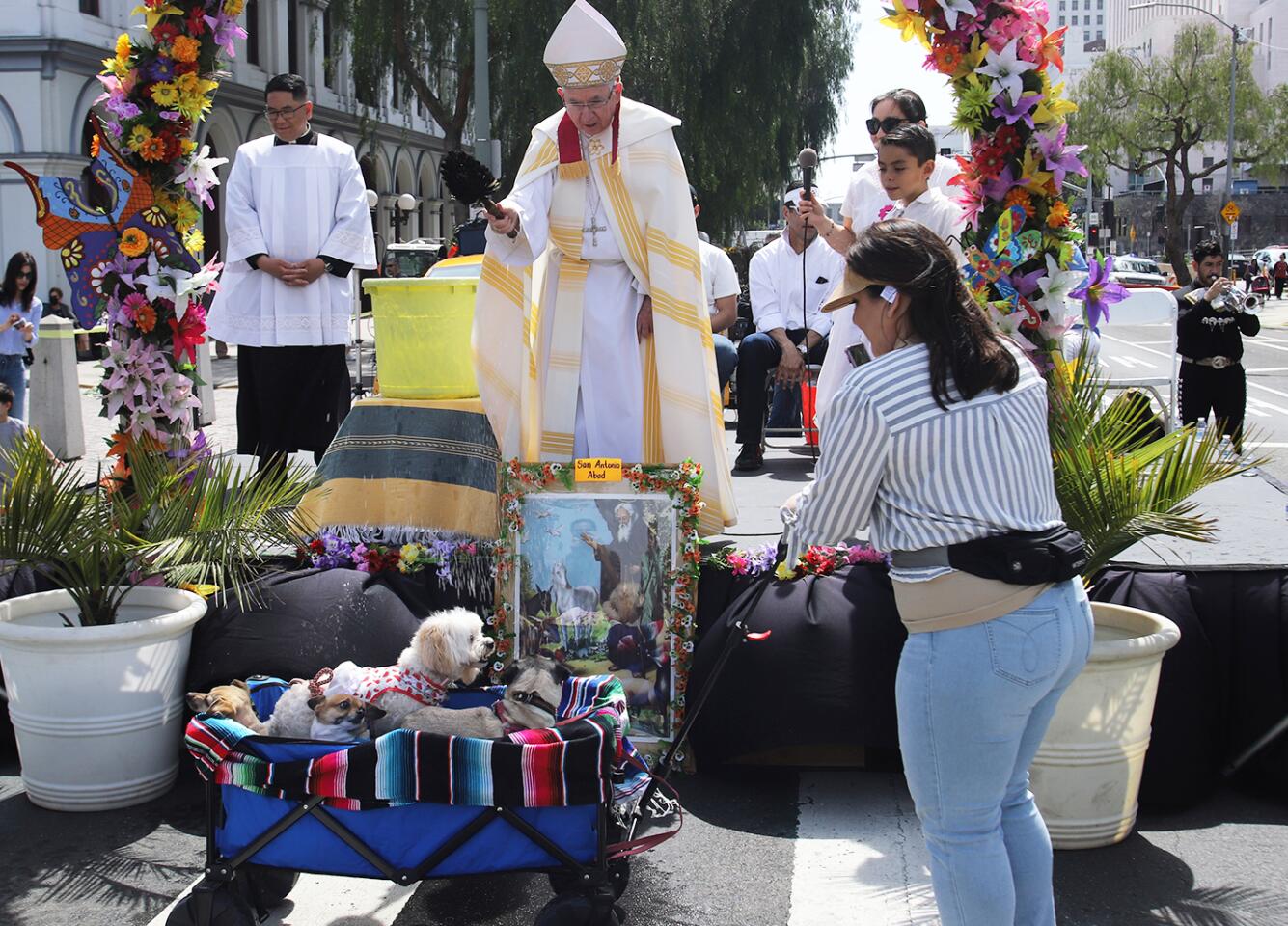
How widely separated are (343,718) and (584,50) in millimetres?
2624

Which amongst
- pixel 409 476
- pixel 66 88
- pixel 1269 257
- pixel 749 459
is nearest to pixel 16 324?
pixel 749 459

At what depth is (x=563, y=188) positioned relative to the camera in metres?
5.51

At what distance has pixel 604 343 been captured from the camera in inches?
221

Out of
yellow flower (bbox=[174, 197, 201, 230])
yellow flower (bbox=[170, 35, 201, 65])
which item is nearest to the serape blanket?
yellow flower (bbox=[174, 197, 201, 230])

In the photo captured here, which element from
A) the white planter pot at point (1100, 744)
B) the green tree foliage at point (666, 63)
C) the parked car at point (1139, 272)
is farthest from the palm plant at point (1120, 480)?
the parked car at point (1139, 272)

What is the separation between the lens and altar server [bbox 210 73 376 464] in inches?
263

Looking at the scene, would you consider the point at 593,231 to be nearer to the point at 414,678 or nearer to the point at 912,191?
the point at 912,191

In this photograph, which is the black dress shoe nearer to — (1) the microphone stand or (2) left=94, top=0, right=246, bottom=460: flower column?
(1) the microphone stand

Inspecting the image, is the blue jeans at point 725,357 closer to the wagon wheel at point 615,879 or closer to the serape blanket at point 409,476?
the serape blanket at point 409,476

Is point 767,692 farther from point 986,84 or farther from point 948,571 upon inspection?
point 986,84

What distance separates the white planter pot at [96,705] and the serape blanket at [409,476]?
1.21 m

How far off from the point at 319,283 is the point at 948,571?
177 inches

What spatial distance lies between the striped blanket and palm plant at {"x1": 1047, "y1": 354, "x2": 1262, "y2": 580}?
1.84 meters

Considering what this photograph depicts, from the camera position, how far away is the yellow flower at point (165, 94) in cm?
574
